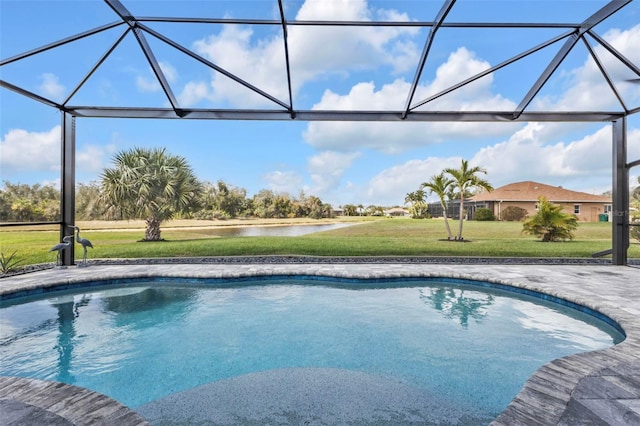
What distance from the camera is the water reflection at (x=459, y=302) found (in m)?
5.23

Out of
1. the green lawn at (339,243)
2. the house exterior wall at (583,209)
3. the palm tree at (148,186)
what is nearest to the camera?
the green lawn at (339,243)

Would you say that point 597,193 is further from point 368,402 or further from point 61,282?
point 61,282

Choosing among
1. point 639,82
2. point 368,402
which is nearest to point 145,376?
point 368,402

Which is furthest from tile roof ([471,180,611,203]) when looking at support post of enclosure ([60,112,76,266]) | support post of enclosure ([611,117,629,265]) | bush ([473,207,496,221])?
support post of enclosure ([60,112,76,266])

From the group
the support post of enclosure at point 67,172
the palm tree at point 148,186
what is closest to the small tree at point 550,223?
the palm tree at point 148,186

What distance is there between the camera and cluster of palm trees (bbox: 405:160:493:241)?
11125 mm

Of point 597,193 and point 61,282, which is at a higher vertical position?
point 597,193

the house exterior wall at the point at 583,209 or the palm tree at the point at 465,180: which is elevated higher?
the palm tree at the point at 465,180

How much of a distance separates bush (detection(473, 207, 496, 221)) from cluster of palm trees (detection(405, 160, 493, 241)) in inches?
53.5

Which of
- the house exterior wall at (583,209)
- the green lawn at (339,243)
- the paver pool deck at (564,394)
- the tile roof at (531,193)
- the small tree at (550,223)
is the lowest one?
the paver pool deck at (564,394)

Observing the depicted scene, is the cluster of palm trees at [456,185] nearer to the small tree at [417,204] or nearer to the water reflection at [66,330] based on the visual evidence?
the small tree at [417,204]

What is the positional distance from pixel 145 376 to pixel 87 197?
31.2ft

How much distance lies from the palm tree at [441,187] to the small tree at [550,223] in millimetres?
2884

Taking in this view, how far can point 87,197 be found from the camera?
419 inches
